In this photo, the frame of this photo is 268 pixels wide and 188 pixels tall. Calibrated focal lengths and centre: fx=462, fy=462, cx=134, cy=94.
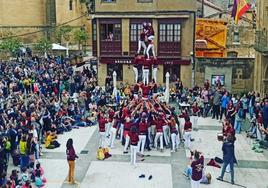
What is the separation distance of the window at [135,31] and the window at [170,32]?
64.6 inches

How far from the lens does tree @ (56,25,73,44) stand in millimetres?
55844

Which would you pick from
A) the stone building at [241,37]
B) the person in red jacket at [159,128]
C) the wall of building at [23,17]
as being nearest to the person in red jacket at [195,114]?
the person in red jacket at [159,128]

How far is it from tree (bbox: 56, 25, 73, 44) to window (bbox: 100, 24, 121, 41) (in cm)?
1960

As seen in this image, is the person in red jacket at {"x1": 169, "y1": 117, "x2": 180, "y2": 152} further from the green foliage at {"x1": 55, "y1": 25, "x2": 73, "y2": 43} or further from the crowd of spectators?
the green foliage at {"x1": 55, "y1": 25, "x2": 73, "y2": 43}

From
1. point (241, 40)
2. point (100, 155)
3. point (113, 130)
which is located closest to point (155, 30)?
point (241, 40)

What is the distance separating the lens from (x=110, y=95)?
31766mm

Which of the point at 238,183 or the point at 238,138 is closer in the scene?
the point at 238,183

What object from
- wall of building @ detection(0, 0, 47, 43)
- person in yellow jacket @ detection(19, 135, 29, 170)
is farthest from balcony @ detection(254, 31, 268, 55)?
wall of building @ detection(0, 0, 47, 43)

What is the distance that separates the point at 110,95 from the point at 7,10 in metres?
32.7

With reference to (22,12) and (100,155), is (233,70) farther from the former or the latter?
(22,12)

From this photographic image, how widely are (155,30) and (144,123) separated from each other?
16.6 m

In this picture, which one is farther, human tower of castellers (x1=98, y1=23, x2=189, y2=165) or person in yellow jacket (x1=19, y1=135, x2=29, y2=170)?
human tower of castellers (x1=98, y1=23, x2=189, y2=165)

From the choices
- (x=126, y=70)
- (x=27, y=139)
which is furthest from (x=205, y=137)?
(x=126, y=70)

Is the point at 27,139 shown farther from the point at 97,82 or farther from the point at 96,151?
the point at 97,82
